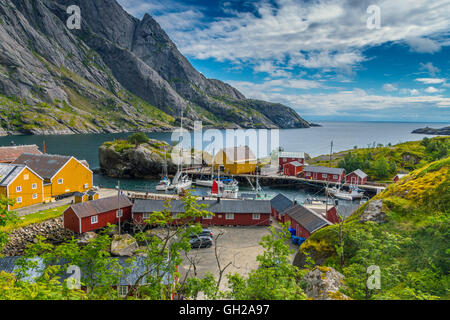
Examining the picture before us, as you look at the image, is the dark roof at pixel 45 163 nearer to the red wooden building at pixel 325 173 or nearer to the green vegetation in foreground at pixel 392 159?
the red wooden building at pixel 325 173

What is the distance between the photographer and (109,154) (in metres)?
73.8

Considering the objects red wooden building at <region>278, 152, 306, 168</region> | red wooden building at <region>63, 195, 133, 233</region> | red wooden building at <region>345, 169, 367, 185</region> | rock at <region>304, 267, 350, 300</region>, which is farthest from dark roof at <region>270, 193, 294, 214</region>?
red wooden building at <region>278, 152, 306, 168</region>

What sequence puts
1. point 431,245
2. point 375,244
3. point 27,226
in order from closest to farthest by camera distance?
1. point 375,244
2. point 431,245
3. point 27,226

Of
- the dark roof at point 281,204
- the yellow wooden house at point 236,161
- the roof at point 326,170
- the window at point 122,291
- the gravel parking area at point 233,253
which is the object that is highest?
the yellow wooden house at point 236,161

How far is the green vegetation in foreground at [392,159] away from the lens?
222 ft

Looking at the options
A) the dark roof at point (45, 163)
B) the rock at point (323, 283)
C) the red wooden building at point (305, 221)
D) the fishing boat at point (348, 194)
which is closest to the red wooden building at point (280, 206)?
the red wooden building at point (305, 221)

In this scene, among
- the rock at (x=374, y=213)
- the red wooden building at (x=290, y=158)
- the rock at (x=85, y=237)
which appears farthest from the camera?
the red wooden building at (x=290, y=158)

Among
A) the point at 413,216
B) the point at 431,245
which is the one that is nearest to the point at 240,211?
the point at 413,216

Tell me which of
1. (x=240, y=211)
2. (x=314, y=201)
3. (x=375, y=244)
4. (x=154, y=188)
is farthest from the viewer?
(x=154, y=188)

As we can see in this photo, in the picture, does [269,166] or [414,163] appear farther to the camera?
[269,166]

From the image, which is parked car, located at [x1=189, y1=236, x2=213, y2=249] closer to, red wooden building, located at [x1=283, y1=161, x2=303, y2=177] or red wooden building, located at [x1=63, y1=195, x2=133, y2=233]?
red wooden building, located at [x1=63, y1=195, x2=133, y2=233]

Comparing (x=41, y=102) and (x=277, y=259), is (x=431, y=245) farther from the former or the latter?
(x=41, y=102)

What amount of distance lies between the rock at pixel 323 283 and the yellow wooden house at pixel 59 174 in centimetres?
4119
